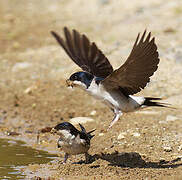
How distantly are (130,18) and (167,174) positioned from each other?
9.12 m

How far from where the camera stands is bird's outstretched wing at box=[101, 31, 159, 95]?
5.65m

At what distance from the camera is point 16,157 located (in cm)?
725

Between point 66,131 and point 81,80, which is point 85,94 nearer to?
point 66,131

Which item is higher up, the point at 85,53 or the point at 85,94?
the point at 85,94

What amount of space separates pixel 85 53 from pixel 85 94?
369 centimetres

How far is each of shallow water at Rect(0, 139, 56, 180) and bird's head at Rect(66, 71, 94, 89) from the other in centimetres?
134

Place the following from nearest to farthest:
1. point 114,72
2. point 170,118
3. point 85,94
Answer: point 114,72 → point 170,118 → point 85,94

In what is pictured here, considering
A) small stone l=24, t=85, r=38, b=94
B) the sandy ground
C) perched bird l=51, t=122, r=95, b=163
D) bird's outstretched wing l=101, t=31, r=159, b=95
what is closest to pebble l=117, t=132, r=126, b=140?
the sandy ground

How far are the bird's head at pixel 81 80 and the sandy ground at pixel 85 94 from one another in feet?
3.52

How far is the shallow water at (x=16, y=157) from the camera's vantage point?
257 inches

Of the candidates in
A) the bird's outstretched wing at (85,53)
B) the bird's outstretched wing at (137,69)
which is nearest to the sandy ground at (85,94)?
the bird's outstretched wing at (137,69)

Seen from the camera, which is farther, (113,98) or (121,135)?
(121,135)

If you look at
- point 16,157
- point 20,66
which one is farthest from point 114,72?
point 20,66

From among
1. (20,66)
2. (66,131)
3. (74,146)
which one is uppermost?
(20,66)
